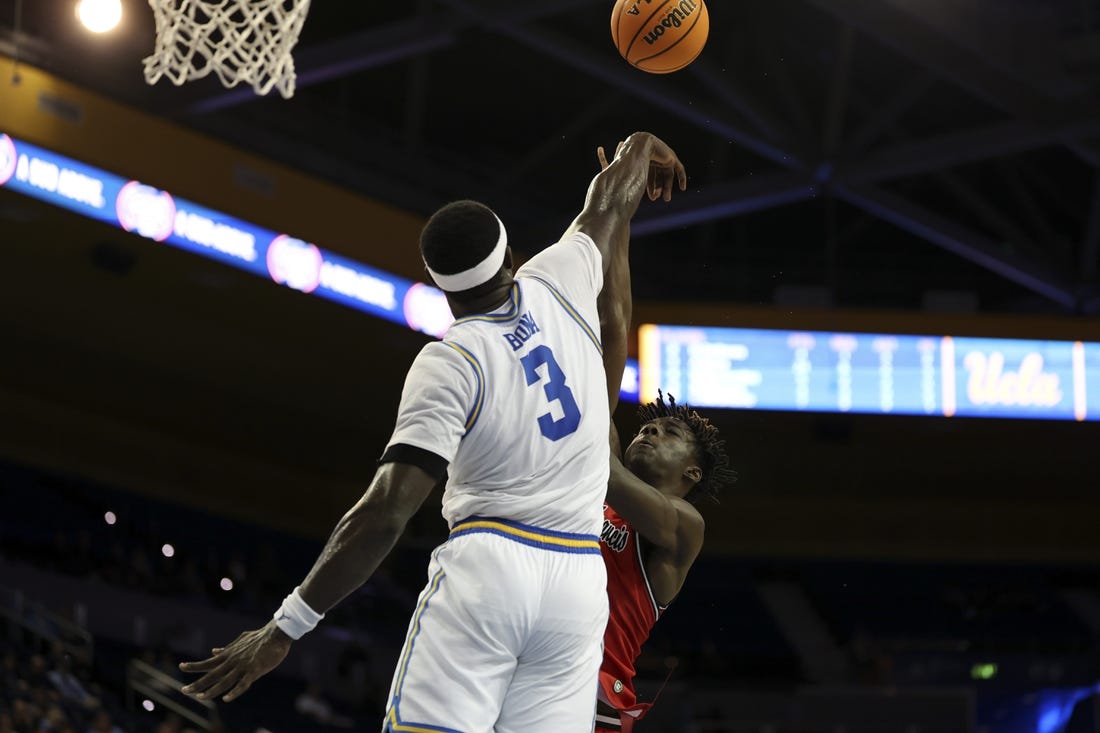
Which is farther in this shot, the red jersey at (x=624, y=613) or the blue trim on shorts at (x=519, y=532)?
the red jersey at (x=624, y=613)

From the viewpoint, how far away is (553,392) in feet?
Answer: 11.4

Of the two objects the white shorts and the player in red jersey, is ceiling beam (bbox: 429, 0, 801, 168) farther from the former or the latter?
the white shorts

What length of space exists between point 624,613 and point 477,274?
4.80 feet

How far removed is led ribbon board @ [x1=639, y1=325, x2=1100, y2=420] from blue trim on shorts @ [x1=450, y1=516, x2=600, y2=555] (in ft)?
38.9

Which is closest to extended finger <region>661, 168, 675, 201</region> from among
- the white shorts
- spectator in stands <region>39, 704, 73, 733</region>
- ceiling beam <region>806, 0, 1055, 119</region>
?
the white shorts

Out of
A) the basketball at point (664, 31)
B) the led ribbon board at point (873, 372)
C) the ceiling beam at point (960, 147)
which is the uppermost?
the ceiling beam at point (960, 147)

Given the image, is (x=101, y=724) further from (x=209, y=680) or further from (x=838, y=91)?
(x=838, y=91)

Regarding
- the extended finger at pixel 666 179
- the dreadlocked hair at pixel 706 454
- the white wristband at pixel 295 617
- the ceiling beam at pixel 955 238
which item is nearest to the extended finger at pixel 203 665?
the white wristband at pixel 295 617

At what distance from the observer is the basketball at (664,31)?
5262mm

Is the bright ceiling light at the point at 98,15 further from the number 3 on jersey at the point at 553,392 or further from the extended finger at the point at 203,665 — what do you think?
the extended finger at the point at 203,665

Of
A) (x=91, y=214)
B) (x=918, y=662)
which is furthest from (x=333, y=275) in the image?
(x=918, y=662)

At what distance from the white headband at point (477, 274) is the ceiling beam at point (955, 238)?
12977 millimetres

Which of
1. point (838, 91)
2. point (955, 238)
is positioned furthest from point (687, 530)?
point (955, 238)

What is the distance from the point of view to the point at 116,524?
16.9m
